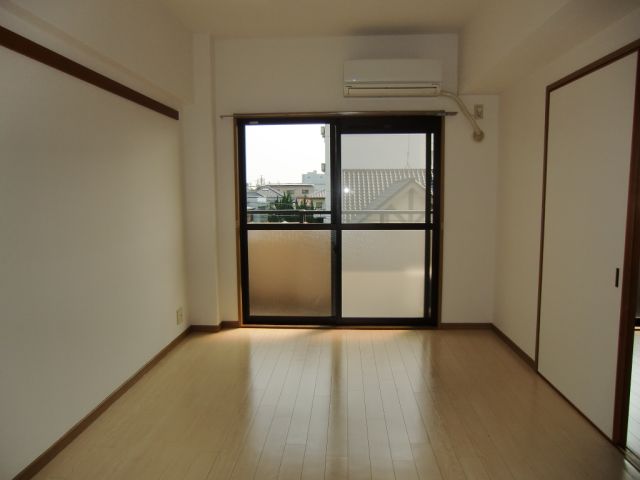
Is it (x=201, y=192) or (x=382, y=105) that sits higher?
(x=382, y=105)

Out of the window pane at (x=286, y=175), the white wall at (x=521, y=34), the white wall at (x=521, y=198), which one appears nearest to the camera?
the white wall at (x=521, y=34)

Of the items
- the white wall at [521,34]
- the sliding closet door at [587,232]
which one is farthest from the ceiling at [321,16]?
the sliding closet door at [587,232]

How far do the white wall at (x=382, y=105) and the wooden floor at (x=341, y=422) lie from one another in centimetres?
88

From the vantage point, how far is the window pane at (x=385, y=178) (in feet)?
13.6

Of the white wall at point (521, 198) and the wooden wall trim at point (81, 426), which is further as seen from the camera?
the white wall at point (521, 198)

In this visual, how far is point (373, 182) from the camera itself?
4.16m

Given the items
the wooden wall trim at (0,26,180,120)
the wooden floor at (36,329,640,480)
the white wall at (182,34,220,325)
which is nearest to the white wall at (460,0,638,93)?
the wooden floor at (36,329,640,480)

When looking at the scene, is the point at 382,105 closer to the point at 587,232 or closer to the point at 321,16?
the point at 321,16

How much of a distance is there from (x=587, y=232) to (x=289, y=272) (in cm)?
270

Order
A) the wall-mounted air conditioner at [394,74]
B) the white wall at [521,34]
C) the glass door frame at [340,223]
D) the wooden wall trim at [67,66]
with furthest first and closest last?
the glass door frame at [340,223] < the wall-mounted air conditioner at [394,74] < the white wall at [521,34] < the wooden wall trim at [67,66]

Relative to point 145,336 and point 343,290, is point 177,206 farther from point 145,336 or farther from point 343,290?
point 343,290

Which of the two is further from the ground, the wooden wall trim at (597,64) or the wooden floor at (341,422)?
the wooden wall trim at (597,64)

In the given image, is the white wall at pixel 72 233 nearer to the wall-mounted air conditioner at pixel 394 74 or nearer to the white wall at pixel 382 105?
the white wall at pixel 382 105

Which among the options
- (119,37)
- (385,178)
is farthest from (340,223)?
(119,37)
